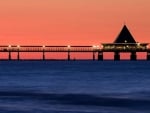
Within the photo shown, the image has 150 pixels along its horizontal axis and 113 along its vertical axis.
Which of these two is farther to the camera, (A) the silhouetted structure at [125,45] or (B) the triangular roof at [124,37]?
(B) the triangular roof at [124,37]

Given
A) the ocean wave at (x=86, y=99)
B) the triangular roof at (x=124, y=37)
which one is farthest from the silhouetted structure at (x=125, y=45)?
the ocean wave at (x=86, y=99)

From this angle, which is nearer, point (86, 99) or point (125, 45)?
point (86, 99)

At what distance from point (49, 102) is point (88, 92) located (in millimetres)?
9931

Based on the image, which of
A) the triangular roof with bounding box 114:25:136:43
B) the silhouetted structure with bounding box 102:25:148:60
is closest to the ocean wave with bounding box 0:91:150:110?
the silhouetted structure with bounding box 102:25:148:60

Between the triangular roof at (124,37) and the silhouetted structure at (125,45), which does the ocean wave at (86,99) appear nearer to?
the silhouetted structure at (125,45)

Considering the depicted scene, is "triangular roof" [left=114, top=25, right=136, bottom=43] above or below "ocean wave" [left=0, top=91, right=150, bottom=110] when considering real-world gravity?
above

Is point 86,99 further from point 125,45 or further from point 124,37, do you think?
point 124,37

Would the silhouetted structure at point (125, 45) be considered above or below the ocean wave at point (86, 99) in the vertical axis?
above

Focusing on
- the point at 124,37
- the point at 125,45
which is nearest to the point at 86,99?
the point at 125,45

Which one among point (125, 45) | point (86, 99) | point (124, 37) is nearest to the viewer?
point (86, 99)

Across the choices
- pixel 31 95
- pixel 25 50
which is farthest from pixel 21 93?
pixel 25 50

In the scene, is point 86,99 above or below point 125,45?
below

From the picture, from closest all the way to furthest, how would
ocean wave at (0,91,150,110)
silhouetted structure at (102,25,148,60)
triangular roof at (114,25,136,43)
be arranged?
ocean wave at (0,91,150,110), silhouetted structure at (102,25,148,60), triangular roof at (114,25,136,43)

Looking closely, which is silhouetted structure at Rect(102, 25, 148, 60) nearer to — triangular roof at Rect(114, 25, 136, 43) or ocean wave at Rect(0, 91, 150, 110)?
triangular roof at Rect(114, 25, 136, 43)
